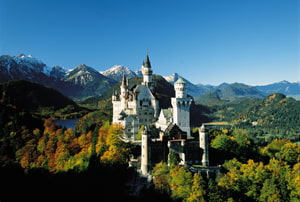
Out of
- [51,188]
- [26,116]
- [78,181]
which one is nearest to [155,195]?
[78,181]

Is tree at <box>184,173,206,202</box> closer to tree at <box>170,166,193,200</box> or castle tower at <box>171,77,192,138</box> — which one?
tree at <box>170,166,193,200</box>

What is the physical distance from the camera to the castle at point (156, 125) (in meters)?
59.2

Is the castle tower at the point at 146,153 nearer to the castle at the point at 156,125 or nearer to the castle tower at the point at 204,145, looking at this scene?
the castle at the point at 156,125

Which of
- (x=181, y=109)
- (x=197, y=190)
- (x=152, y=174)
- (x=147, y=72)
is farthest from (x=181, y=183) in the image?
(x=147, y=72)

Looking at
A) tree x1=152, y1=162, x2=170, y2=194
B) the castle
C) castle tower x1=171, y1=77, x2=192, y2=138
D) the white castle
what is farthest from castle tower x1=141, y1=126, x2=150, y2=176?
castle tower x1=171, y1=77, x2=192, y2=138

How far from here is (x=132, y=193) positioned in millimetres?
54062

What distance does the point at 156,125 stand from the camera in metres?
74.4

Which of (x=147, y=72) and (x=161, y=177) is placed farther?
(x=147, y=72)

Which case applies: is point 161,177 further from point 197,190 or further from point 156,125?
point 156,125

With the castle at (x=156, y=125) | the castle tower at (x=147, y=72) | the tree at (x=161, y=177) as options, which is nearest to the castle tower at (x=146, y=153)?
the castle at (x=156, y=125)

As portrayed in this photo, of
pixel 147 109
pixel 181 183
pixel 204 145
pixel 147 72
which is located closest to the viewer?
pixel 181 183

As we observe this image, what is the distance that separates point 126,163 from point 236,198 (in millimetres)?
23793

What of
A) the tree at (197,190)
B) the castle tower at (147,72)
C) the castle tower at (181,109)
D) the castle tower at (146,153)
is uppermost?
the castle tower at (147,72)

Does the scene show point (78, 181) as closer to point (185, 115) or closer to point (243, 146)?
point (185, 115)
